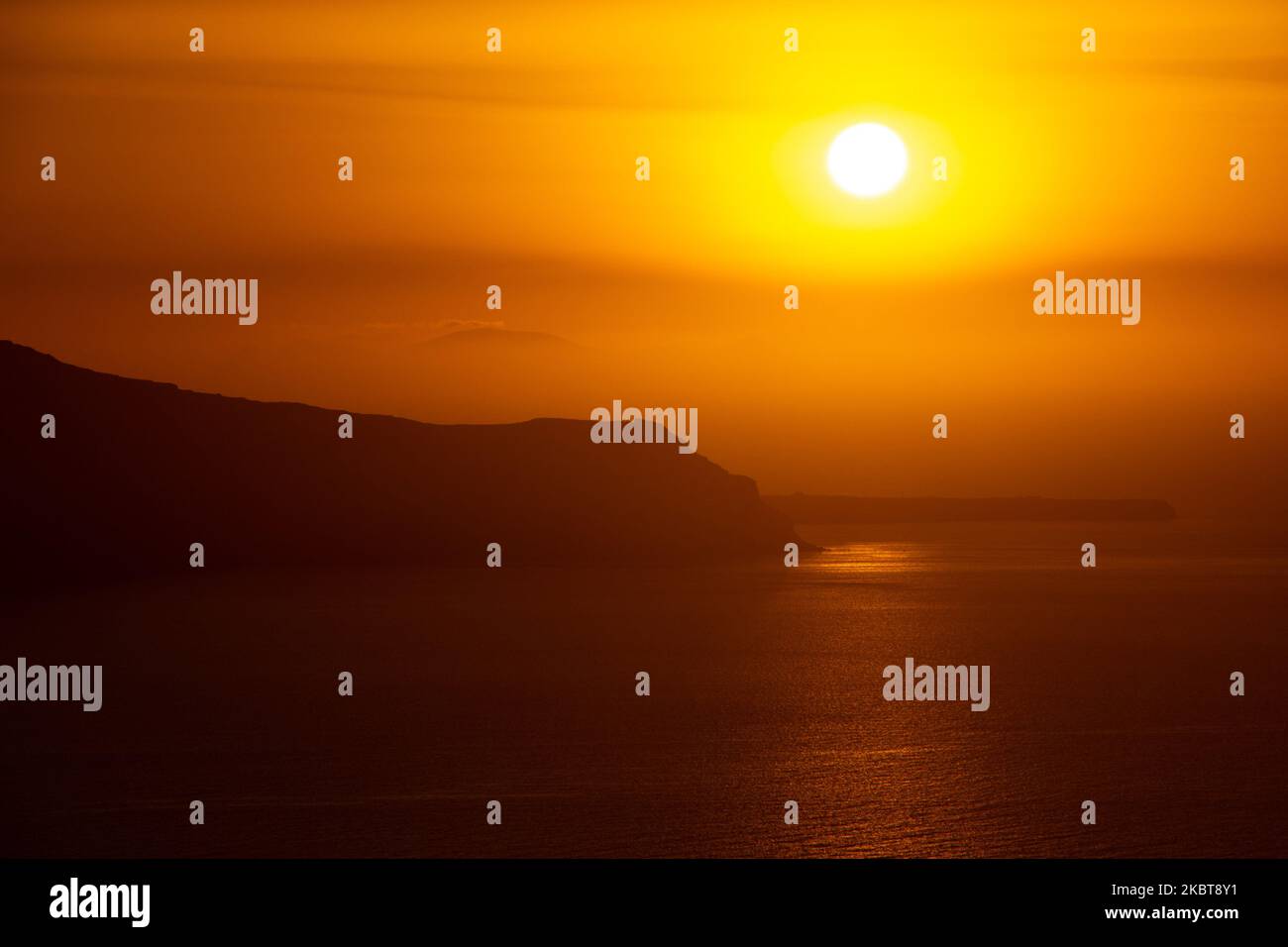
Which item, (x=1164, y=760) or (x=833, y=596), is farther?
(x=833, y=596)

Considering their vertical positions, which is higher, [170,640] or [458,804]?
[170,640]

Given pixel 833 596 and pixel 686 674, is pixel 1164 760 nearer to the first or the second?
pixel 686 674

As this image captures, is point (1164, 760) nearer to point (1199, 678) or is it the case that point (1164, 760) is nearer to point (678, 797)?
point (678, 797)

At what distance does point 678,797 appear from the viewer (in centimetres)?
5606

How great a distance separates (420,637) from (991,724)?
59520 millimetres

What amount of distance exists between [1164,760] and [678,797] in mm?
24699

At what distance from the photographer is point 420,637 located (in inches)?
4749

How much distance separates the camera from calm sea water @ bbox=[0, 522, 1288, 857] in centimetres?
4981

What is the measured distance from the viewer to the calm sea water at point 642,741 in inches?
1961

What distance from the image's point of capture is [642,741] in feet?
227
